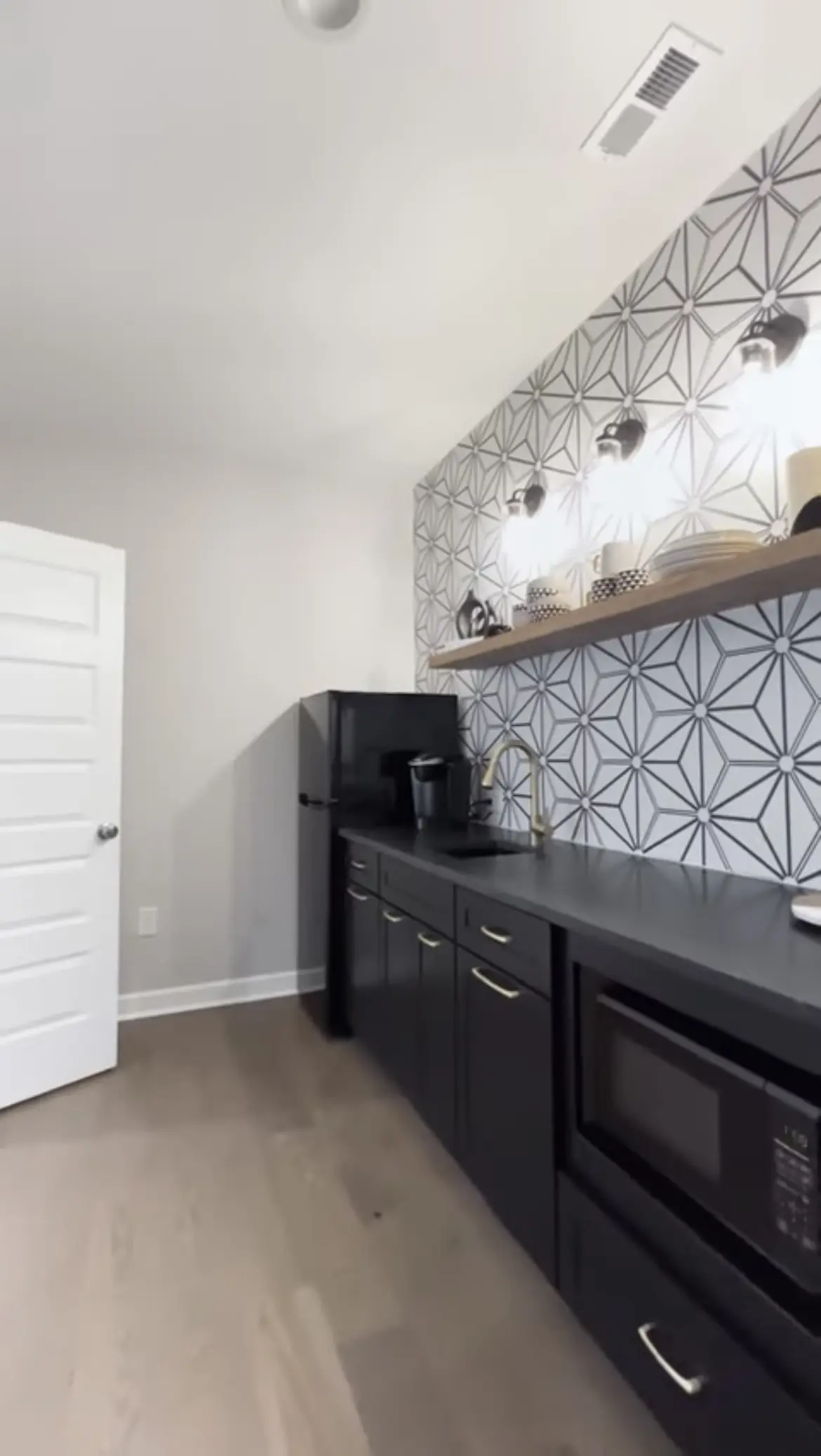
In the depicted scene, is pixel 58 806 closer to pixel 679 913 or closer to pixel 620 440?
pixel 679 913

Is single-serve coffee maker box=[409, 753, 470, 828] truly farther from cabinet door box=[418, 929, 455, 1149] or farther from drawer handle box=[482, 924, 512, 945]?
drawer handle box=[482, 924, 512, 945]

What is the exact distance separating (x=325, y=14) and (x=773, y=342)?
1.17 meters

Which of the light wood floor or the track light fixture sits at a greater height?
the track light fixture

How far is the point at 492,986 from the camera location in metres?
1.74

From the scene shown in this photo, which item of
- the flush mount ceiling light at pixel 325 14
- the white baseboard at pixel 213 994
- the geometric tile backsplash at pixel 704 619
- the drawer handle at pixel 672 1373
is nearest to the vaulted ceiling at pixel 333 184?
the flush mount ceiling light at pixel 325 14

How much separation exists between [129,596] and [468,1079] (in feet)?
8.70

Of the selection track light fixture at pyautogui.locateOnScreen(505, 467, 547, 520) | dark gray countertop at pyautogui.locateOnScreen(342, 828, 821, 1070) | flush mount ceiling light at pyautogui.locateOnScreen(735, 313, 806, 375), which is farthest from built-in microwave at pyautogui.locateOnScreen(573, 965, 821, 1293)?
track light fixture at pyautogui.locateOnScreen(505, 467, 547, 520)

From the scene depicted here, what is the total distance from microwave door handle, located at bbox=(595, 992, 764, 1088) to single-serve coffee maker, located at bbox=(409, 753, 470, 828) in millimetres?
1619

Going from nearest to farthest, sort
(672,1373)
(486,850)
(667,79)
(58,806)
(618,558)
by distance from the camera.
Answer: (672,1373) < (667,79) < (618,558) < (486,850) < (58,806)

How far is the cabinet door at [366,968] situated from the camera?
2561mm

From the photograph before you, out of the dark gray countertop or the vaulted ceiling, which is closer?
the dark gray countertop

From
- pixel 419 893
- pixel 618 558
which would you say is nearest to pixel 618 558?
pixel 618 558

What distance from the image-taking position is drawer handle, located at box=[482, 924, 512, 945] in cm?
167

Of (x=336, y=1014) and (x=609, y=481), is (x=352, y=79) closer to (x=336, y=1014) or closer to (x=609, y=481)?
(x=609, y=481)
